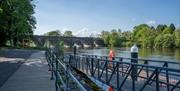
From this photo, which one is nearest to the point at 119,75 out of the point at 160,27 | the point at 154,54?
the point at 154,54

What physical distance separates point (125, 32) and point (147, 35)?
3756cm

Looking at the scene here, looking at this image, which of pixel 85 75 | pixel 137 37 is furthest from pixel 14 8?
pixel 137 37

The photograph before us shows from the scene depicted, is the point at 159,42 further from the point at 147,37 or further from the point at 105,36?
the point at 105,36

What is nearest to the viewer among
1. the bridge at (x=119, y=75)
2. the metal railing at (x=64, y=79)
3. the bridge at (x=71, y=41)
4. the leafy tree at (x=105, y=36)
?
the metal railing at (x=64, y=79)

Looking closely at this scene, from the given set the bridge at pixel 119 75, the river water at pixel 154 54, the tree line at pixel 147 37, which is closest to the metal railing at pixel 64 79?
the bridge at pixel 119 75

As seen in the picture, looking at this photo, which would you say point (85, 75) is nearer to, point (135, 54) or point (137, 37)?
point (135, 54)

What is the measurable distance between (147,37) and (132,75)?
131 metres

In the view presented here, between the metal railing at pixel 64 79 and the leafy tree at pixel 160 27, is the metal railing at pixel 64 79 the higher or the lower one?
the lower one

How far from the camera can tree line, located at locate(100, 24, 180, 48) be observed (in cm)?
12044

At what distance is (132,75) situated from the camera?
945 cm

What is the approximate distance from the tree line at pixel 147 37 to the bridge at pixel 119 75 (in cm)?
10427

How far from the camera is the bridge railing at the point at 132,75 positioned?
27.5ft

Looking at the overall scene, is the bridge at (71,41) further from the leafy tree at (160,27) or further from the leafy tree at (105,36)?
the leafy tree at (160,27)

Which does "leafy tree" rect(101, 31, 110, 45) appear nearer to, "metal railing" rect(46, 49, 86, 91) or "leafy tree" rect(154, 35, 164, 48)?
"leafy tree" rect(154, 35, 164, 48)
